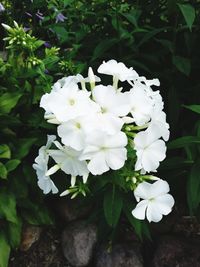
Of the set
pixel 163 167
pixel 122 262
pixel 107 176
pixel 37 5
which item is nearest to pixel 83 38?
pixel 37 5

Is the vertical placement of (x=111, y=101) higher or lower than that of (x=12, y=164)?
higher

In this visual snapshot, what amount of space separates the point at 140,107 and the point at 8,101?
38.5 inches

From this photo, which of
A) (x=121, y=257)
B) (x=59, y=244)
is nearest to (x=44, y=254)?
(x=59, y=244)

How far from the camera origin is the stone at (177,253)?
2.68 m

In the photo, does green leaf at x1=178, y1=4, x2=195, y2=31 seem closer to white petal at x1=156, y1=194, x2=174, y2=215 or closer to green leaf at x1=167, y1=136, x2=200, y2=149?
green leaf at x1=167, y1=136, x2=200, y2=149

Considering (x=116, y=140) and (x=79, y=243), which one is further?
(x=79, y=243)

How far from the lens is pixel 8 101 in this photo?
96.3 inches

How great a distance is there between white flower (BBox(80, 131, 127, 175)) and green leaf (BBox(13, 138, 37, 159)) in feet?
2.84

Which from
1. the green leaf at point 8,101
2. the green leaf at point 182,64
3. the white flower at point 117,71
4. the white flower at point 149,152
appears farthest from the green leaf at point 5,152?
the green leaf at point 182,64

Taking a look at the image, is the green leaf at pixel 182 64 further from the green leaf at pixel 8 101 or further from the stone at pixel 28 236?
the stone at pixel 28 236

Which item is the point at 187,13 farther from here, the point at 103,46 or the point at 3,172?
the point at 3,172

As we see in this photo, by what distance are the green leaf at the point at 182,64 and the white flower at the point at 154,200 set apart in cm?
88

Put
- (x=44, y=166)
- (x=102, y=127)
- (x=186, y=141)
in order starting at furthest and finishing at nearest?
(x=186, y=141), (x=44, y=166), (x=102, y=127)

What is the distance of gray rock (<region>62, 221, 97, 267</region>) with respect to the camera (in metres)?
2.79
